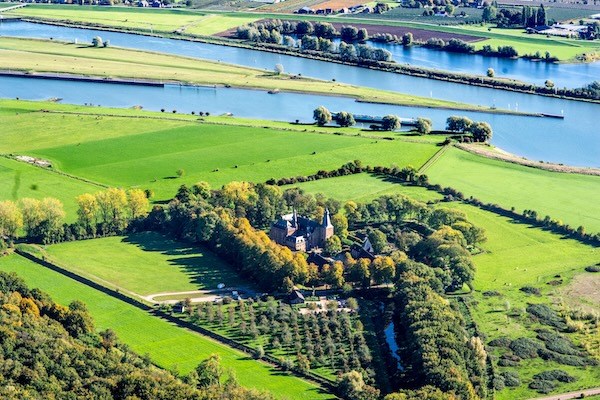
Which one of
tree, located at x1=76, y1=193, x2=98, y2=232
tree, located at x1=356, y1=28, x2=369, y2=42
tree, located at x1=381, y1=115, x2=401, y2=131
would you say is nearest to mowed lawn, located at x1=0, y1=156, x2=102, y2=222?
tree, located at x1=76, y1=193, x2=98, y2=232

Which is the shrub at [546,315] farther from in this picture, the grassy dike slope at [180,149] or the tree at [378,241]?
the grassy dike slope at [180,149]

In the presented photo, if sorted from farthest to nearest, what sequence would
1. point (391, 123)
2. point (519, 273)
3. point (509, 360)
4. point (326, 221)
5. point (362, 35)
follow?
point (362, 35) → point (391, 123) → point (326, 221) → point (519, 273) → point (509, 360)

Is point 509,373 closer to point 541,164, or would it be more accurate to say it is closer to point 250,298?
point 250,298

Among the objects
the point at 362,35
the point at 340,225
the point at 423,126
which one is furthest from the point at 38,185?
the point at 362,35

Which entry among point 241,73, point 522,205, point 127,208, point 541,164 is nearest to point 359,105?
point 241,73

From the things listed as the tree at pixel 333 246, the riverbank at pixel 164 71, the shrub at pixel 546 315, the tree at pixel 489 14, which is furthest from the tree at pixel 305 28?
the shrub at pixel 546 315

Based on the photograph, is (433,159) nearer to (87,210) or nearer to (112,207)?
(112,207)
